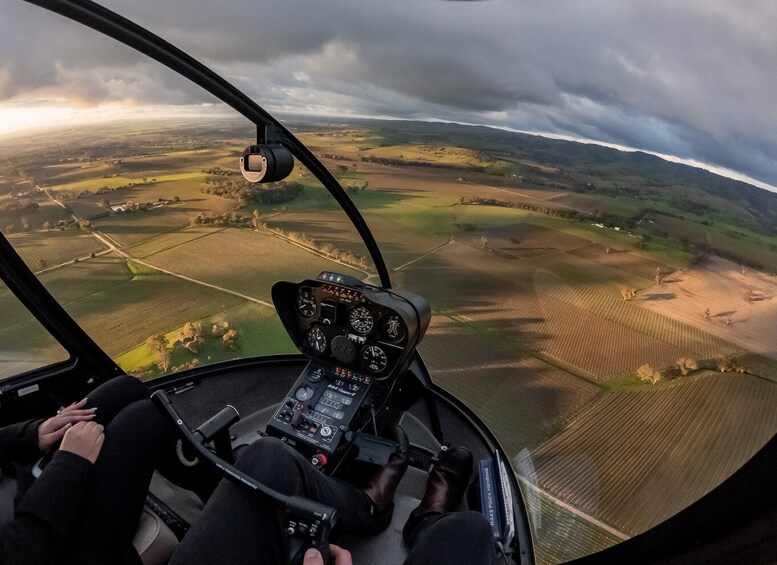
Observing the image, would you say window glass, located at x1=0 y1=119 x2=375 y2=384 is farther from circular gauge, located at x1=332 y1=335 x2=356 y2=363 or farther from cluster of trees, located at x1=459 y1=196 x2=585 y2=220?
cluster of trees, located at x1=459 y1=196 x2=585 y2=220

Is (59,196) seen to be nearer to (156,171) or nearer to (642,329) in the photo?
(156,171)

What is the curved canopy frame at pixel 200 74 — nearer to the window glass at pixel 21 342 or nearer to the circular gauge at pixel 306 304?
the circular gauge at pixel 306 304

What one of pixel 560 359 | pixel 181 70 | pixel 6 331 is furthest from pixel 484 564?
pixel 6 331

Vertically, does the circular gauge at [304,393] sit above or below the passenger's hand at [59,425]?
below

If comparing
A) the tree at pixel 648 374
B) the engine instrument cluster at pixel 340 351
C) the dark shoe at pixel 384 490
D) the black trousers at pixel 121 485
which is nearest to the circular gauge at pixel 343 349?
the engine instrument cluster at pixel 340 351

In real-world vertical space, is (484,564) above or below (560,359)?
below

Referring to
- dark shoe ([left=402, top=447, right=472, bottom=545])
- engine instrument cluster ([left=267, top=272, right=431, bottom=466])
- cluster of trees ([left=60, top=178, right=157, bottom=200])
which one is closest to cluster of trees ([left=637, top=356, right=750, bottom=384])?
dark shoe ([left=402, top=447, right=472, bottom=545])
